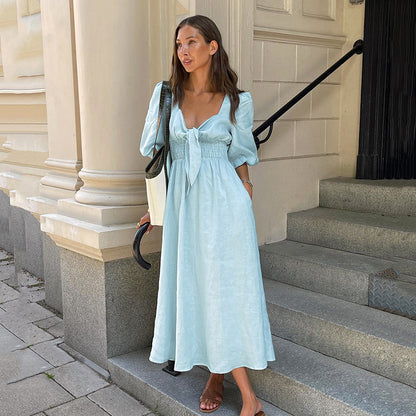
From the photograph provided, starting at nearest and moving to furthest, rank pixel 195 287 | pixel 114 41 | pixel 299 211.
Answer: pixel 195 287
pixel 114 41
pixel 299 211

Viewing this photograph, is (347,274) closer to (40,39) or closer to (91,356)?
(91,356)

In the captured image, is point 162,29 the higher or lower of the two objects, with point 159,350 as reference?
higher

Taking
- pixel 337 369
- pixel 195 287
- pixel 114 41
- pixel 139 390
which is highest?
pixel 114 41

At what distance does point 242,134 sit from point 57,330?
231 cm

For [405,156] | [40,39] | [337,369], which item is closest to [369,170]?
[405,156]

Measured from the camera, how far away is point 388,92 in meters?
4.18

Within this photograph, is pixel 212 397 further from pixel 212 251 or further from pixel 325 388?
pixel 212 251

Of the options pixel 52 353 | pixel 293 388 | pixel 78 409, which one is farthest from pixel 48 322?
pixel 293 388

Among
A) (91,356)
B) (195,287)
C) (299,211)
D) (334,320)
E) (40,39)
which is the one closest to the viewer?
(195,287)

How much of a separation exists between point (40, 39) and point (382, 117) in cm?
307

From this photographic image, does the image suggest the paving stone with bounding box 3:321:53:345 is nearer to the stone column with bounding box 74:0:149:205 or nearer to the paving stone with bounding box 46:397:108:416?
the paving stone with bounding box 46:397:108:416

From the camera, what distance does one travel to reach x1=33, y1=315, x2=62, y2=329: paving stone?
4168mm

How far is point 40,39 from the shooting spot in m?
4.88

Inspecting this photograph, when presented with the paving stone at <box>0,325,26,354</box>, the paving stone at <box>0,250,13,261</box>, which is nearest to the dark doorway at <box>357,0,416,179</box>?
the paving stone at <box>0,325,26,354</box>
